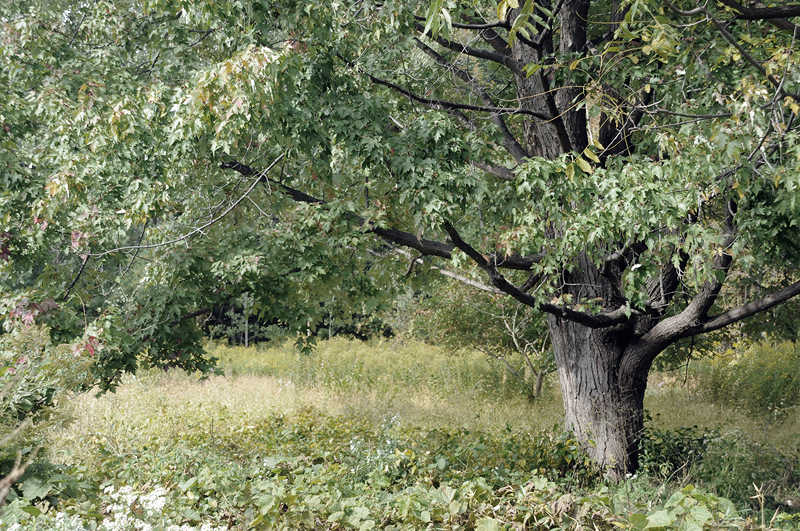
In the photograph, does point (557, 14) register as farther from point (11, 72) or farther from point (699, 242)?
point (11, 72)

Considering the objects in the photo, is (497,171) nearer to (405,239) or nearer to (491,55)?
(491,55)

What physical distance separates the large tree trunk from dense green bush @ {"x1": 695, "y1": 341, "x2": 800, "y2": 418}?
492cm

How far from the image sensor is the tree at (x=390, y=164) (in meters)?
4.23

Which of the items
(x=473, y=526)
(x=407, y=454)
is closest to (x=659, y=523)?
(x=473, y=526)

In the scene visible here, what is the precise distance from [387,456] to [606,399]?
2666 mm

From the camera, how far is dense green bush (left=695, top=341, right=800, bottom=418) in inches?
424

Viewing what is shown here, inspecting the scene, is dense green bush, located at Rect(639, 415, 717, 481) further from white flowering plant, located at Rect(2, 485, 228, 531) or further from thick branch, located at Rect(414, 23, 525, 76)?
white flowering plant, located at Rect(2, 485, 228, 531)

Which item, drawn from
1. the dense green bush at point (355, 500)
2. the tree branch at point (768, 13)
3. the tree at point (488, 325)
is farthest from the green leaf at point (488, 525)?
the tree at point (488, 325)

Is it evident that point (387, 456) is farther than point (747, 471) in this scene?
No

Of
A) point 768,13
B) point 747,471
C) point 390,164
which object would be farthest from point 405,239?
point 747,471

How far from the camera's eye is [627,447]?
6.24 metres

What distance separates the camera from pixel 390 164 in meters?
5.00

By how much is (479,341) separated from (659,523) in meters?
8.32

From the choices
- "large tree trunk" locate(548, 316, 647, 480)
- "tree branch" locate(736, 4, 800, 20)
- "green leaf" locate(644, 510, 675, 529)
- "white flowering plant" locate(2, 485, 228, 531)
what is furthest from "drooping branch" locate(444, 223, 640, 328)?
"white flowering plant" locate(2, 485, 228, 531)
